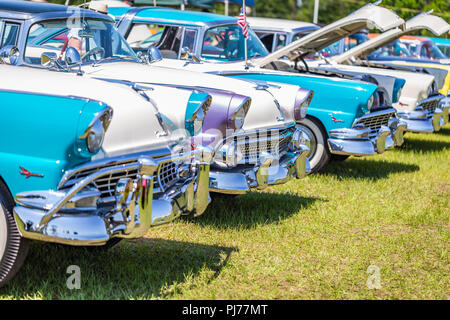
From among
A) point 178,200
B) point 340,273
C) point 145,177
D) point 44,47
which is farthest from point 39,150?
point 340,273

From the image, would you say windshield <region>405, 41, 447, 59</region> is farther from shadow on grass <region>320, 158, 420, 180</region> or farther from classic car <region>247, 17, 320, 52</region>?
shadow on grass <region>320, 158, 420, 180</region>

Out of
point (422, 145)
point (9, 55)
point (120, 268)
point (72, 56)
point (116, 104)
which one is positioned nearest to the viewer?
point (116, 104)

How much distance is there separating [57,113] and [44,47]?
1648mm

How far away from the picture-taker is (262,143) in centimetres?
481

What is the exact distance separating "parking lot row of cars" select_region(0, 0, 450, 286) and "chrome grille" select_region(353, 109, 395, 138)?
0.02 metres

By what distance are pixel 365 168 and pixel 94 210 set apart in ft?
17.1

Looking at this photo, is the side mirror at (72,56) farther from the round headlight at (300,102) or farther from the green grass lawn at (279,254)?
the round headlight at (300,102)

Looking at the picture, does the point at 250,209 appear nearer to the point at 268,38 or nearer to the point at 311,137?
the point at 311,137

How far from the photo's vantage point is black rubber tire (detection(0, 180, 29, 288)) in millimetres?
2992

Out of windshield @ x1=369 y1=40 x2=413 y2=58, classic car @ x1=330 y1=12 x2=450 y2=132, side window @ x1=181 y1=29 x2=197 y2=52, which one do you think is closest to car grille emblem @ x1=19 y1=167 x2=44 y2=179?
side window @ x1=181 y1=29 x2=197 y2=52

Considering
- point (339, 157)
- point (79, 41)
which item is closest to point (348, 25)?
point (339, 157)

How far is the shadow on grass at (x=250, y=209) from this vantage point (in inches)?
195

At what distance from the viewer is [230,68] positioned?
21.9 ft

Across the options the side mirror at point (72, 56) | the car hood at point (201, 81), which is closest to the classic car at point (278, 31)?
the car hood at point (201, 81)
